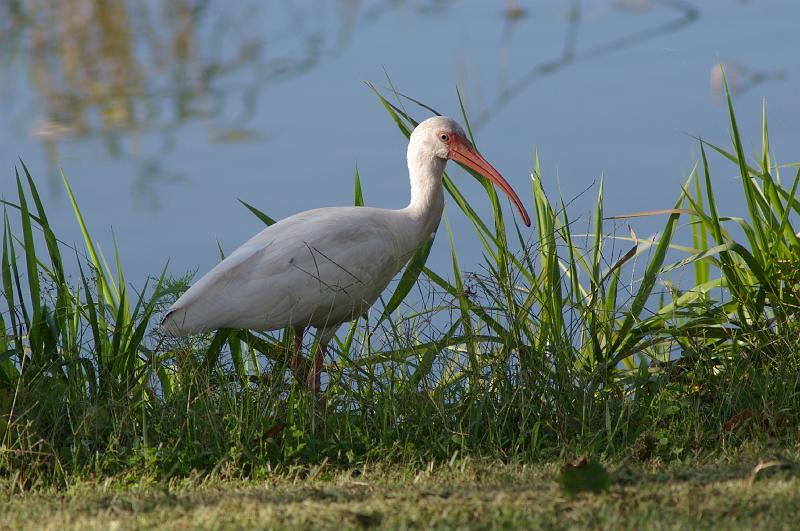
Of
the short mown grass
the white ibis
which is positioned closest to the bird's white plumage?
the white ibis

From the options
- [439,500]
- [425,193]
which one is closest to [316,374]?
[425,193]

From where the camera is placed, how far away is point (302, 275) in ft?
16.9

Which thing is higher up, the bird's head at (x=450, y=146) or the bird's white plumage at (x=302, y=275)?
the bird's head at (x=450, y=146)

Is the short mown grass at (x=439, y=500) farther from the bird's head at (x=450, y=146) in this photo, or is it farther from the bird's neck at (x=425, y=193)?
the bird's head at (x=450, y=146)

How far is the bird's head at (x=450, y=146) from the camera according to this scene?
5.55 metres

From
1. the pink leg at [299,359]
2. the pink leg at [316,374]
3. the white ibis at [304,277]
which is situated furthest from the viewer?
the white ibis at [304,277]

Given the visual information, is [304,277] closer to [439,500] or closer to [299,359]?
[299,359]

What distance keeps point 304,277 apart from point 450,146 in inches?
41.1

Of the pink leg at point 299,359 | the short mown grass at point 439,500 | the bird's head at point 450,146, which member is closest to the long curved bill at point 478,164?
the bird's head at point 450,146

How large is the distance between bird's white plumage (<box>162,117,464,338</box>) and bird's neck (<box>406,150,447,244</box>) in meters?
0.16

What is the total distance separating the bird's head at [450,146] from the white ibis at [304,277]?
39 centimetres

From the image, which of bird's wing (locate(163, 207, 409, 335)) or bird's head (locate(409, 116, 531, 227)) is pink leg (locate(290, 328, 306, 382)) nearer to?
bird's wing (locate(163, 207, 409, 335))

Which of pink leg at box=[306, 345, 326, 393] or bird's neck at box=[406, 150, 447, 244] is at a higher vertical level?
bird's neck at box=[406, 150, 447, 244]

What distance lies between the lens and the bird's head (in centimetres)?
555
